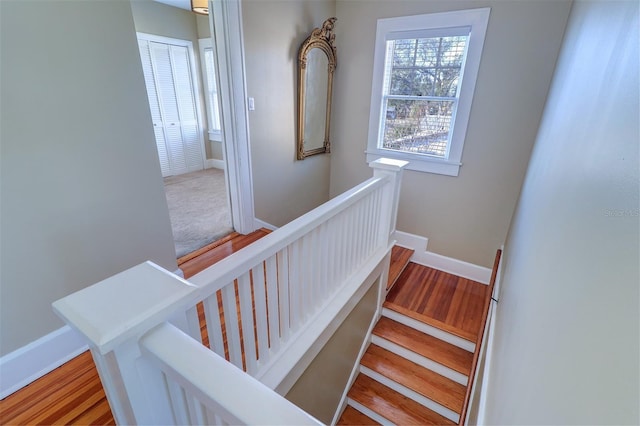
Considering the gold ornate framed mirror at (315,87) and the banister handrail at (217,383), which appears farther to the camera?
the gold ornate framed mirror at (315,87)

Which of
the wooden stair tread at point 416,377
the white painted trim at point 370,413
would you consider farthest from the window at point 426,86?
the white painted trim at point 370,413

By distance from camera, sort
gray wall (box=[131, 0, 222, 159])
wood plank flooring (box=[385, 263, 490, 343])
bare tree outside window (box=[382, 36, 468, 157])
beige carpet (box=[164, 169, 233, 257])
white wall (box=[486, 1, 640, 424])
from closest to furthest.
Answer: white wall (box=[486, 1, 640, 424]) → wood plank flooring (box=[385, 263, 490, 343]) → bare tree outside window (box=[382, 36, 468, 157]) → beige carpet (box=[164, 169, 233, 257]) → gray wall (box=[131, 0, 222, 159])

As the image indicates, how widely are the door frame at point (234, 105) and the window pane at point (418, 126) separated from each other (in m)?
1.47

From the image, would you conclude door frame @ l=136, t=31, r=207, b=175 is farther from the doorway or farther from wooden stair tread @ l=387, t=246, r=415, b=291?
wooden stair tread @ l=387, t=246, r=415, b=291

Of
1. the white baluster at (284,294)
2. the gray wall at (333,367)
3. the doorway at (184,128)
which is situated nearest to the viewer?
the white baluster at (284,294)

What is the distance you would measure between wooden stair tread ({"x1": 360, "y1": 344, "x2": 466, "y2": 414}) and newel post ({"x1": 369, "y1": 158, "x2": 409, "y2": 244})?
1010 millimetres

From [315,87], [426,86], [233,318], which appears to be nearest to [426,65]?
[426,86]

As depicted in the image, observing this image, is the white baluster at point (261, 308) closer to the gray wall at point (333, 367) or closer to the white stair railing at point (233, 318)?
the white stair railing at point (233, 318)

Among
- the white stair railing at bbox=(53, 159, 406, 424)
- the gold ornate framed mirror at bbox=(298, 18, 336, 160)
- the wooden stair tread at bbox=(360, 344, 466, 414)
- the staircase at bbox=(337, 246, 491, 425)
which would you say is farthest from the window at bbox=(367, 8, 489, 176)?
the wooden stair tread at bbox=(360, 344, 466, 414)

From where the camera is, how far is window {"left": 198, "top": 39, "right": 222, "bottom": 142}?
4.52 metres

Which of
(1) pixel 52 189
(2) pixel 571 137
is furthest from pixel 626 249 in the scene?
(1) pixel 52 189

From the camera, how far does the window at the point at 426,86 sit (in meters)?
2.41

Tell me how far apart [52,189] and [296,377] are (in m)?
1.44

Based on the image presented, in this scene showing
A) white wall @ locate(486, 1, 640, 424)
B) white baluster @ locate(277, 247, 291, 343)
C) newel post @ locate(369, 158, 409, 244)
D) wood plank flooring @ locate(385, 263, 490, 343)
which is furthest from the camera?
wood plank flooring @ locate(385, 263, 490, 343)
